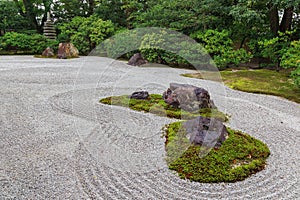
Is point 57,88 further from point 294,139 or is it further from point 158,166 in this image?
point 294,139

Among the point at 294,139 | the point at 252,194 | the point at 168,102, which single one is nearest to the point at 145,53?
the point at 168,102

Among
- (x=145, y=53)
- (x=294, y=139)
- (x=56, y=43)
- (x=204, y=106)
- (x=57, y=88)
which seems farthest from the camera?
(x=56, y=43)

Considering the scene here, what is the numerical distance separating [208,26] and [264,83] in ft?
13.0

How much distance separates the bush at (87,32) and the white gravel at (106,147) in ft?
24.9

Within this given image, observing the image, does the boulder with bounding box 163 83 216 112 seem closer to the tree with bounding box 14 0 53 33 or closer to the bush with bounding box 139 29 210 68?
the bush with bounding box 139 29 210 68

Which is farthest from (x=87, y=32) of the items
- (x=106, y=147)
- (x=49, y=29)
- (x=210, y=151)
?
(x=210, y=151)

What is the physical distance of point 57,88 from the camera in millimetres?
5934

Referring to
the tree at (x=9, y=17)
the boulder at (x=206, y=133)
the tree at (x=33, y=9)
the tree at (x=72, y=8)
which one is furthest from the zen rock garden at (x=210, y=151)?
the tree at (x=33, y=9)

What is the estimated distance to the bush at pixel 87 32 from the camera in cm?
1281

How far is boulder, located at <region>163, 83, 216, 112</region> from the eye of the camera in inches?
170

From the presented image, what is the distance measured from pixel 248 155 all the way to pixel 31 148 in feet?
8.34

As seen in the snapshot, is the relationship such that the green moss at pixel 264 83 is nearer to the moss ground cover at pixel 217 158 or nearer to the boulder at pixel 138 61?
the boulder at pixel 138 61

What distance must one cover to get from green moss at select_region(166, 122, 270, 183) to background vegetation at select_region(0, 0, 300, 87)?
324 centimetres

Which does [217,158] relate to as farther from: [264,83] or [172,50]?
[172,50]
